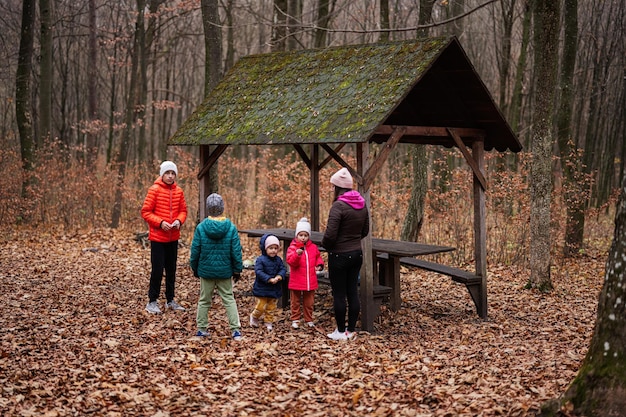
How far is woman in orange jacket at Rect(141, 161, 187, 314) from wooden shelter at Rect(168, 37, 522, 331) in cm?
108

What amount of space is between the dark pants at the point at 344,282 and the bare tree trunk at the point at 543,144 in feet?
14.0

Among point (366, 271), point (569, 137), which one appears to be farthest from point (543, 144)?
point (366, 271)

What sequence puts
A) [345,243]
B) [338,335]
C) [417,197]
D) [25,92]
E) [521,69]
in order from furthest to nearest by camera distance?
[521,69] → [25,92] → [417,197] → [338,335] → [345,243]

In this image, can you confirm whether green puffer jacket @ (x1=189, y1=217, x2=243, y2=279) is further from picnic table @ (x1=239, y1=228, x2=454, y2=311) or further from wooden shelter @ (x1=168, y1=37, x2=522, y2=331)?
wooden shelter @ (x1=168, y1=37, x2=522, y2=331)

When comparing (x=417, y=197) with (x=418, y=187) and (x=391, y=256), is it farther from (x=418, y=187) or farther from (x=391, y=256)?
(x=391, y=256)

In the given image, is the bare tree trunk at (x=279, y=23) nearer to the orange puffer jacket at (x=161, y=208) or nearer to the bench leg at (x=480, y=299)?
the orange puffer jacket at (x=161, y=208)

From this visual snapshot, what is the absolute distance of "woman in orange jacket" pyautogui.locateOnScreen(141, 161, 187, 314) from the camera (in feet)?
30.0

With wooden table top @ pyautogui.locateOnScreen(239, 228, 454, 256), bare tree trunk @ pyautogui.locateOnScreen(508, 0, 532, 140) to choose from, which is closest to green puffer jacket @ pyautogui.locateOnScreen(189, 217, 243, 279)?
wooden table top @ pyautogui.locateOnScreen(239, 228, 454, 256)

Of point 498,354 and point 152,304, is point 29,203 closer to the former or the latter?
point 152,304

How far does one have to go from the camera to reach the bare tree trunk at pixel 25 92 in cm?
1747

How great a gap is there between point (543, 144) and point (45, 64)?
1344 cm

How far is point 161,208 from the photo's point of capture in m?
9.19

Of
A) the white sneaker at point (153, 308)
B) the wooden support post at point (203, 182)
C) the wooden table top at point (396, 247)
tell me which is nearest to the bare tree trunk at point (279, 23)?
the wooden support post at point (203, 182)

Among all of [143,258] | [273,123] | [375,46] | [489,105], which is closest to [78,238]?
[143,258]
